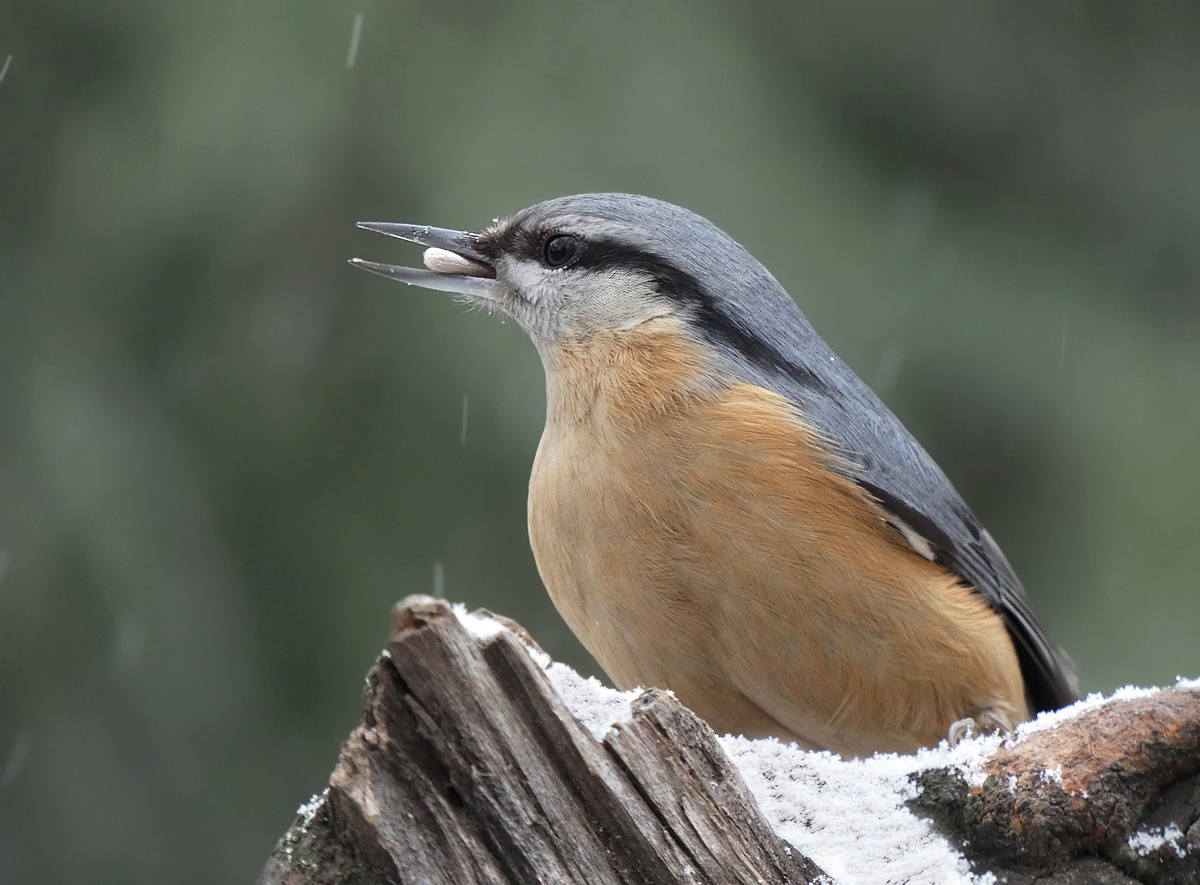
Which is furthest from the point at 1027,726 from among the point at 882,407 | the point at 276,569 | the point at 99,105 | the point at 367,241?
the point at 99,105

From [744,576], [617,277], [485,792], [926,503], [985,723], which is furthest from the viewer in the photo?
[617,277]

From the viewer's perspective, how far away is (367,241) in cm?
385

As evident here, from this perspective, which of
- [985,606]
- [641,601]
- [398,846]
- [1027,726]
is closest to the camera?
[398,846]

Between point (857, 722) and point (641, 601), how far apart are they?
20.7 inches

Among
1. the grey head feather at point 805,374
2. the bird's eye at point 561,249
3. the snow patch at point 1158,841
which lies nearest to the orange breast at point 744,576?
the grey head feather at point 805,374

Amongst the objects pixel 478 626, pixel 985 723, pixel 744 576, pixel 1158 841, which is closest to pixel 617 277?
pixel 744 576

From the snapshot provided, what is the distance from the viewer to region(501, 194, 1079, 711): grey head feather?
274 centimetres

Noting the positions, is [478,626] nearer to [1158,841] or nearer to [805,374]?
[1158,841]

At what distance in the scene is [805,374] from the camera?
2.82 metres

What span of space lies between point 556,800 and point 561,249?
168 centimetres

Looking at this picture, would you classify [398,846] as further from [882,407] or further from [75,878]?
[75,878]

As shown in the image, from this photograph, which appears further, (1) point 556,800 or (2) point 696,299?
(2) point 696,299

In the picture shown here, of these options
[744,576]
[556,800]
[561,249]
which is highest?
[561,249]

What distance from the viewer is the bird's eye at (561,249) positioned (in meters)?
2.98
